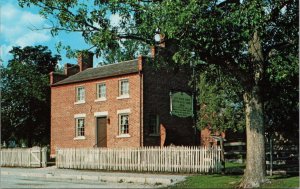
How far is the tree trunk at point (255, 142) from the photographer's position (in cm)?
1672

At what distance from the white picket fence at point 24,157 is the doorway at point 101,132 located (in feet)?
19.2

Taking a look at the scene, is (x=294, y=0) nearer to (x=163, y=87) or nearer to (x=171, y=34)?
(x=171, y=34)

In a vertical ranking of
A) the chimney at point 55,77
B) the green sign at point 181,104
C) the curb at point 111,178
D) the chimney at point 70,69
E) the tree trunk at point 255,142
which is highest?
the chimney at point 70,69

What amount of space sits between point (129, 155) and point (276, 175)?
337 inches

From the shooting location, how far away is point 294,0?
16.6 m

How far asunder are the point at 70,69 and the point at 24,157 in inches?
470

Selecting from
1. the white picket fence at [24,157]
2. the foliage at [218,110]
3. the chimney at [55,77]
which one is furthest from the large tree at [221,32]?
the chimney at [55,77]

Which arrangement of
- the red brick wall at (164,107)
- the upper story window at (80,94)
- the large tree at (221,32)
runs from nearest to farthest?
the large tree at (221,32), the red brick wall at (164,107), the upper story window at (80,94)

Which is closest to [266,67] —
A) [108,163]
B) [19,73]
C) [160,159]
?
[160,159]

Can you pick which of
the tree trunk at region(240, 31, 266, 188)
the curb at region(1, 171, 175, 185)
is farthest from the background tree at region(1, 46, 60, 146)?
the tree trunk at region(240, 31, 266, 188)

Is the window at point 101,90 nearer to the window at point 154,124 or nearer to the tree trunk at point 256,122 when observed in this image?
the window at point 154,124

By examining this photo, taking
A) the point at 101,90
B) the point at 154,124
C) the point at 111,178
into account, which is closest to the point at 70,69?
the point at 101,90

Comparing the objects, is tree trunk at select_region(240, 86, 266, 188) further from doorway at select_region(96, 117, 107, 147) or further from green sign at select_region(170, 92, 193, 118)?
doorway at select_region(96, 117, 107, 147)

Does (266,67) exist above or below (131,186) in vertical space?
above
